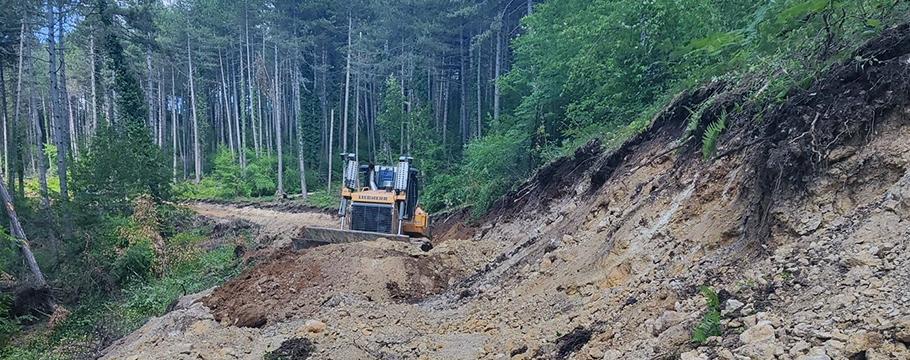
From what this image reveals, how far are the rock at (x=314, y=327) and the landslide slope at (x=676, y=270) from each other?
23mm

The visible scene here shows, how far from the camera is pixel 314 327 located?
21.7ft

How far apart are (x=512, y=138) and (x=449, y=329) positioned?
374 inches

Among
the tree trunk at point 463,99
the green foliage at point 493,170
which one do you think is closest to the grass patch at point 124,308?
the green foliage at point 493,170

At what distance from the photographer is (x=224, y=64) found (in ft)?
139

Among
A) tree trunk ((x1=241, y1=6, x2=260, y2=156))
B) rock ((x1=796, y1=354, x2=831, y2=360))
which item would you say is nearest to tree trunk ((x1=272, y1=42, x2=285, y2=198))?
tree trunk ((x1=241, y1=6, x2=260, y2=156))

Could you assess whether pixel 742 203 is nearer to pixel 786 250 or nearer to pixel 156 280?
pixel 786 250

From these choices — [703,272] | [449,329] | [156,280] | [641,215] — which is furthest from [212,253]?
[703,272]

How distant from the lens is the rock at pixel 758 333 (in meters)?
2.97

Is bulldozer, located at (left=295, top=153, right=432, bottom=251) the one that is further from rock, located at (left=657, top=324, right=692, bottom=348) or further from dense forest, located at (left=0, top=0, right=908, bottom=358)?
rock, located at (left=657, top=324, right=692, bottom=348)

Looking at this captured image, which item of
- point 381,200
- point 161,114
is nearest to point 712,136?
point 381,200

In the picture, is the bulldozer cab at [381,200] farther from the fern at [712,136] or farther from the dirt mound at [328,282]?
the fern at [712,136]

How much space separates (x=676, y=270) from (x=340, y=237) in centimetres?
760

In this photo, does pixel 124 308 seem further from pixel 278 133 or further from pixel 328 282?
pixel 278 133

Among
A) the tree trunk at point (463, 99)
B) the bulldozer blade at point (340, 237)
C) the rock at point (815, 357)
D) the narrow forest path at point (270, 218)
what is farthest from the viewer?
the tree trunk at point (463, 99)
